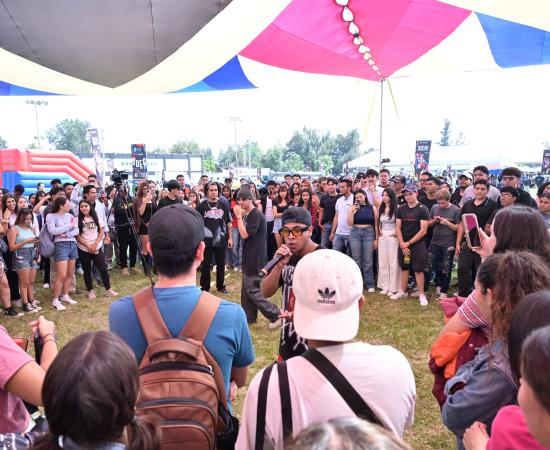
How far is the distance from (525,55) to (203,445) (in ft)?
26.1

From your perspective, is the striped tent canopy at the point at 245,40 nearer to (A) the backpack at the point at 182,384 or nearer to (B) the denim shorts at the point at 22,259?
(B) the denim shorts at the point at 22,259

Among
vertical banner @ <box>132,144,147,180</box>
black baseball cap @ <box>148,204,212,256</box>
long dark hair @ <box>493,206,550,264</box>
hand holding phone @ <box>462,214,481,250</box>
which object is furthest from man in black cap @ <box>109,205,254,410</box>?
vertical banner @ <box>132,144,147,180</box>

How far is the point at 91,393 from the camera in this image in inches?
34.9

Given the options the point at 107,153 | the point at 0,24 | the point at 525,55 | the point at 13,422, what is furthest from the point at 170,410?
the point at 107,153

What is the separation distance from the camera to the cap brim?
113 cm

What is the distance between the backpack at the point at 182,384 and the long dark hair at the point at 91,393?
0.16 metres

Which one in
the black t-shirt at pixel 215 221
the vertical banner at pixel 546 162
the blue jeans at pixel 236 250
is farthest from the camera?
the vertical banner at pixel 546 162

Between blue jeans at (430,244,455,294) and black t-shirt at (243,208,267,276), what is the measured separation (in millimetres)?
A: 2698

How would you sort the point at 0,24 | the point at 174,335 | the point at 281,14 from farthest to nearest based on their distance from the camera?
1. the point at 281,14
2. the point at 0,24
3. the point at 174,335

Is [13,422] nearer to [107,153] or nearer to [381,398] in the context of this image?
[381,398]

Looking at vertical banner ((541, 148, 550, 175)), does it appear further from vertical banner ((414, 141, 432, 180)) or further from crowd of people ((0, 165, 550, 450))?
crowd of people ((0, 165, 550, 450))

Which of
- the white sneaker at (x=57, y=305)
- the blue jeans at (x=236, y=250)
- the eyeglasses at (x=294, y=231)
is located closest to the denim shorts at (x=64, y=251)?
the white sneaker at (x=57, y=305)

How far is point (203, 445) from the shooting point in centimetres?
120

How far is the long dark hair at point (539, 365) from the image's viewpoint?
2.66ft
